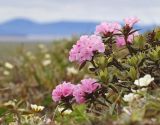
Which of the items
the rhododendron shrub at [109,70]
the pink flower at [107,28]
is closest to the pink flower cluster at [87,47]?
the rhododendron shrub at [109,70]

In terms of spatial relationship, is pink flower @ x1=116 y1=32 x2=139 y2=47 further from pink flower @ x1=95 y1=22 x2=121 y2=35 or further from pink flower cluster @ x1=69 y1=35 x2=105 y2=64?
pink flower cluster @ x1=69 y1=35 x2=105 y2=64

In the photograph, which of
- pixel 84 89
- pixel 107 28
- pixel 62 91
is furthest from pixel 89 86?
pixel 107 28

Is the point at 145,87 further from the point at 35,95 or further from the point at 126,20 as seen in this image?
the point at 35,95

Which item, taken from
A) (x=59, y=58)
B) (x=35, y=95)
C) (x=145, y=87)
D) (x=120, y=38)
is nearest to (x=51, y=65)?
(x=59, y=58)

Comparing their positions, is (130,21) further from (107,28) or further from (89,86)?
(89,86)

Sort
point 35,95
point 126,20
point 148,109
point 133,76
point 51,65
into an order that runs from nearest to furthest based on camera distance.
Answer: point 148,109, point 133,76, point 126,20, point 35,95, point 51,65
